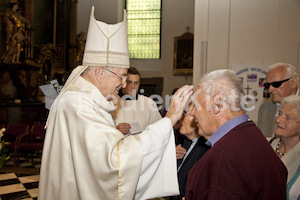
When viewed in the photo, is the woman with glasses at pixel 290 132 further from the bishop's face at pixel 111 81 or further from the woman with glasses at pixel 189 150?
the bishop's face at pixel 111 81

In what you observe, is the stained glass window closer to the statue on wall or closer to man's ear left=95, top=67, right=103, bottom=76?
the statue on wall

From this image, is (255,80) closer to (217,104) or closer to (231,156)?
(217,104)

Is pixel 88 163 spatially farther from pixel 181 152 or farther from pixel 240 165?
pixel 181 152

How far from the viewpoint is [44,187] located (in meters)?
1.93

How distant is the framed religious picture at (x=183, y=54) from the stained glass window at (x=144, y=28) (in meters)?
1.07

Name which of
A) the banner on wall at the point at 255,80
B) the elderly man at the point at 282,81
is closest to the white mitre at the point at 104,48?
the elderly man at the point at 282,81

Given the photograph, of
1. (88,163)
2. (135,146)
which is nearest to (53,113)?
(88,163)

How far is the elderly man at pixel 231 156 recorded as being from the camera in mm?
1301

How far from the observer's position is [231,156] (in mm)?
1331

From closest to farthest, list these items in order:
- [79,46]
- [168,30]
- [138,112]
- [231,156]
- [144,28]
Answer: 1. [231,156]
2. [138,112]
3. [79,46]
4. [168,30]
5. [144,28]

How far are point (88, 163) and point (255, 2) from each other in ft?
12.9

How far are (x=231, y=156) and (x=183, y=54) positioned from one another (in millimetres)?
12891

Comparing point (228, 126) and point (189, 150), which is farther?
point (189, 150)

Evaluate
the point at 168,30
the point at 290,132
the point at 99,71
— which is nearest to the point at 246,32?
the point at 290,132
